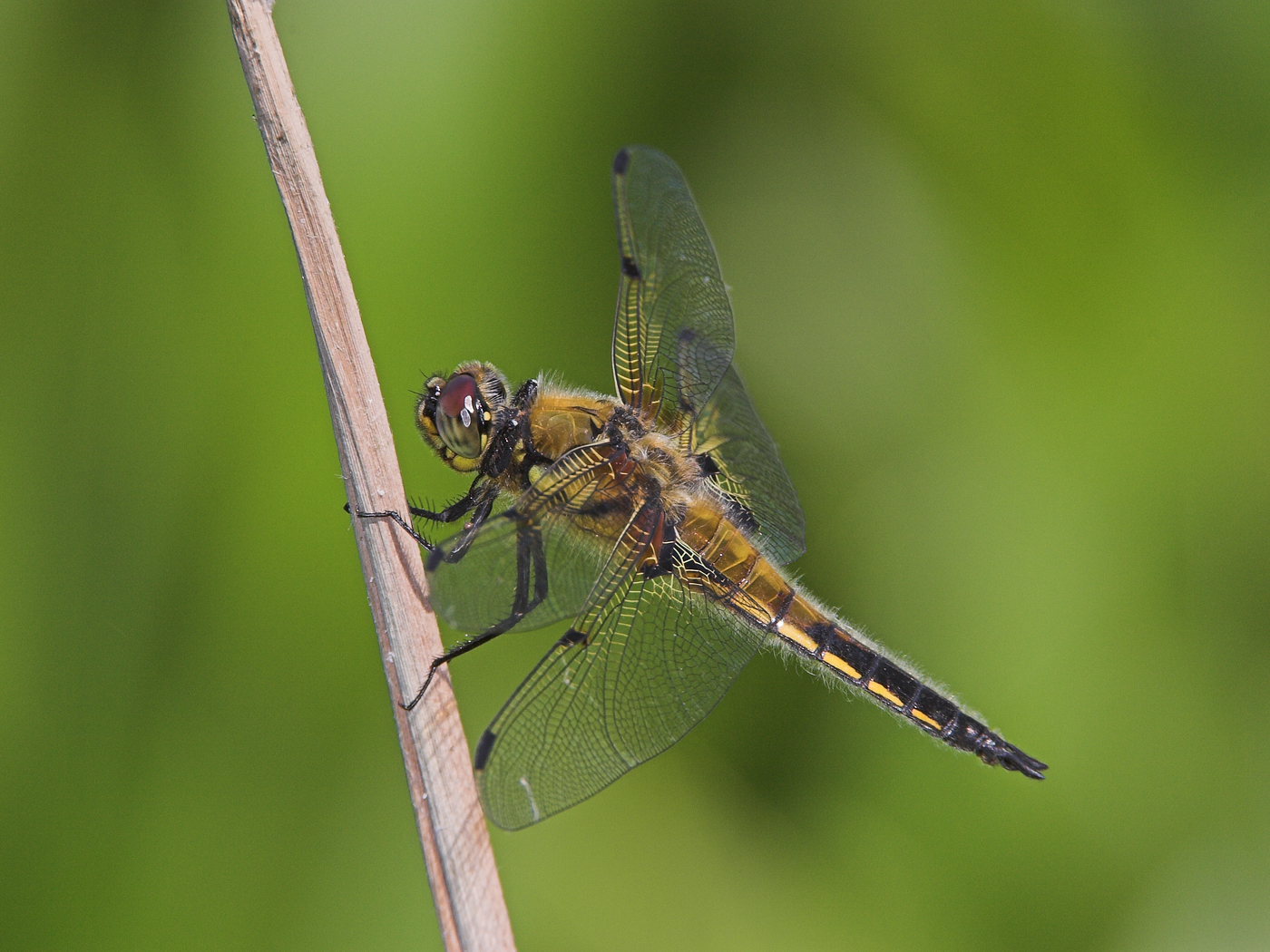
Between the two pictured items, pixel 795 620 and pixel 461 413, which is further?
pixel 795 620

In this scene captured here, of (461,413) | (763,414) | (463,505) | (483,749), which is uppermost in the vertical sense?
(763,414)

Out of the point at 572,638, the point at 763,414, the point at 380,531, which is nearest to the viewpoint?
the point at 380,531

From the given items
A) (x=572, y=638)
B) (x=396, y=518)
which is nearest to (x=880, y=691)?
(x=572, y=638)

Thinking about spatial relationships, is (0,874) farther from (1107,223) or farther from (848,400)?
(1107,223)

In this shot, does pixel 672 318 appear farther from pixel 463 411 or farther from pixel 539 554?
pixel 539 554

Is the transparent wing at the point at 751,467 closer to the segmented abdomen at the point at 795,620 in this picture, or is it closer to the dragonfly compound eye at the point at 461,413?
the segmented abdomen at the point at 795,620

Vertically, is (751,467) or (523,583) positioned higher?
(751,467)

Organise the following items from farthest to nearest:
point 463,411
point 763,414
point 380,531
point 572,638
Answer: point 763,414
point 463,411
point 572,638
point 380,531
